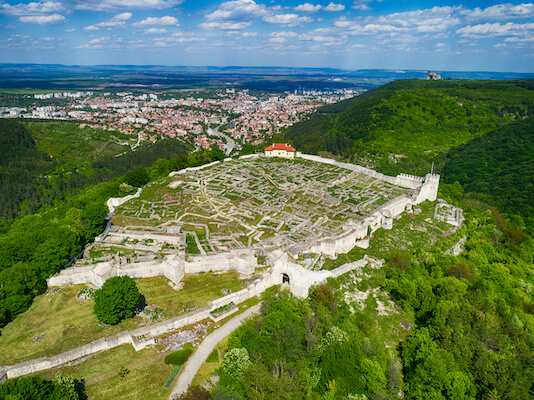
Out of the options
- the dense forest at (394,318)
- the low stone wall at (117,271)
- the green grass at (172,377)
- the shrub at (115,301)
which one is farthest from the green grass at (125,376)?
the low stone wall at (117,271)

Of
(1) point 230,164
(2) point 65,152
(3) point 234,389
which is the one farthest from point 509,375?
(2) point 65,152

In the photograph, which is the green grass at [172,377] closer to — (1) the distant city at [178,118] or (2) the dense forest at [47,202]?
(2) the dense forest at [47,202]

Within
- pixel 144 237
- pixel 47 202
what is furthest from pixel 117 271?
pixel 47 202

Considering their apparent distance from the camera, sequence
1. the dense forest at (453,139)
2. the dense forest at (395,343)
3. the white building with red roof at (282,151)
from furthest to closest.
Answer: the white building with red roof at (282,151), the dense forest at (453,139), the dense forest at (395,343)

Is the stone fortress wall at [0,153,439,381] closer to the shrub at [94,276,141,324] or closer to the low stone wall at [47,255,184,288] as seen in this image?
the low stone wall at [47,255,184,288]

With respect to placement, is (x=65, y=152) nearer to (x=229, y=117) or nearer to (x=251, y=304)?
(x=229, y=117)

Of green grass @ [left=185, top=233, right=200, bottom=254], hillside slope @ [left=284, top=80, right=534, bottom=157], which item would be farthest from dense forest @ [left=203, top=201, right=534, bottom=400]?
hillside slope @ [left=284, top=80, right=534, bottom=157]

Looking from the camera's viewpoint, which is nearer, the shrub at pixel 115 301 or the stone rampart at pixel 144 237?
the shrub at pixel 115 301
